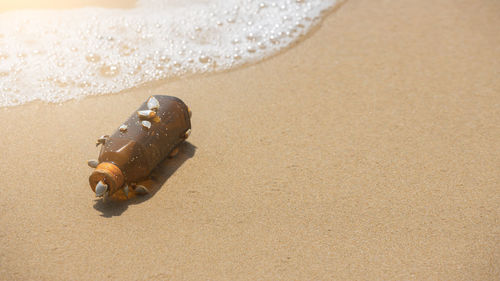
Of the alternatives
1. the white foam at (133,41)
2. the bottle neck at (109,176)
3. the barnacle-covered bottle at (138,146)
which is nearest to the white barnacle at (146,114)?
the barnacle-covered bottle at (138,146)

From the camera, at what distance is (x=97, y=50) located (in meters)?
2.92

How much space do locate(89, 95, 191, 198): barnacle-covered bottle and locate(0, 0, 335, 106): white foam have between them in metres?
0.67

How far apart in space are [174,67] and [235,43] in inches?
18.4

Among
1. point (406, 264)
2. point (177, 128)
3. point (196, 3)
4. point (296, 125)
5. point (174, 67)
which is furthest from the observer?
point (196, 3)

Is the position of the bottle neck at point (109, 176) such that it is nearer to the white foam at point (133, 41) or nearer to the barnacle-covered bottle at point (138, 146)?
the barnacle-covered bottle at point (138, 146)

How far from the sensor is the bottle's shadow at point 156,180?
1997 millimetres

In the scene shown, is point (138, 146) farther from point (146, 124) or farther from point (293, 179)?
point (293, 179)

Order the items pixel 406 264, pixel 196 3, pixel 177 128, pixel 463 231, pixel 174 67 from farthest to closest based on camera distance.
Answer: pixel 196 3 < pixel 174 67 < pixel 177 128 < pixel 463 231 < pixel 406 264

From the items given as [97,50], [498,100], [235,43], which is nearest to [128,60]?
[97,50]

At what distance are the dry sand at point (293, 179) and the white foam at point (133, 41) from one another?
15cm

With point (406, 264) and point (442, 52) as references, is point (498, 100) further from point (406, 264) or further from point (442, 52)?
point (406, 264)

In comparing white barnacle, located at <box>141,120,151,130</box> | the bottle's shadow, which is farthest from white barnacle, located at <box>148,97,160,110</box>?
the bottle's shadow

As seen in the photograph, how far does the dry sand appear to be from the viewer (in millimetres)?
1823

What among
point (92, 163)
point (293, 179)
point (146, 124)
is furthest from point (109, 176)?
point (293, 179)
